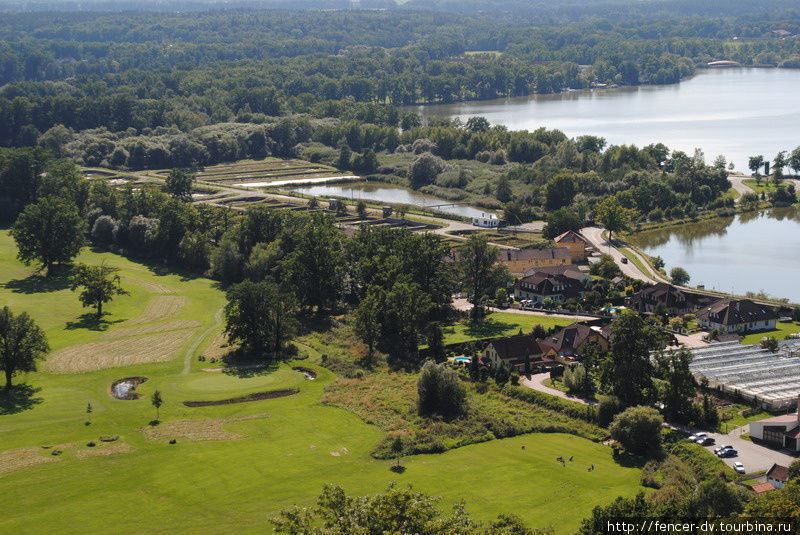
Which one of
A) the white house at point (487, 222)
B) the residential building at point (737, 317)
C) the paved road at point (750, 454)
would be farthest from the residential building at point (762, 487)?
the white house at point (487, 222)

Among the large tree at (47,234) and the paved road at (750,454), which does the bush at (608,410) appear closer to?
the paved road at (750,454)

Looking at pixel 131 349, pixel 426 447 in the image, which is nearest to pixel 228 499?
pixel 426 447

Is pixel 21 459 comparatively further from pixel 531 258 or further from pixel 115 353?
pixel 531 258

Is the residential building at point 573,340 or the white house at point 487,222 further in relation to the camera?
the white house at point 487,222

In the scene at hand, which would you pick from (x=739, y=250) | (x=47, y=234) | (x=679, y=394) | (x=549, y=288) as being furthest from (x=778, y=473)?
(x=47, y=234)

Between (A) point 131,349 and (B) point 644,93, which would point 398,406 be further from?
(B) point 644,93

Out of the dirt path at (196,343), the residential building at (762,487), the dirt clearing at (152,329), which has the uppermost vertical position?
the residential building at (762,487)
